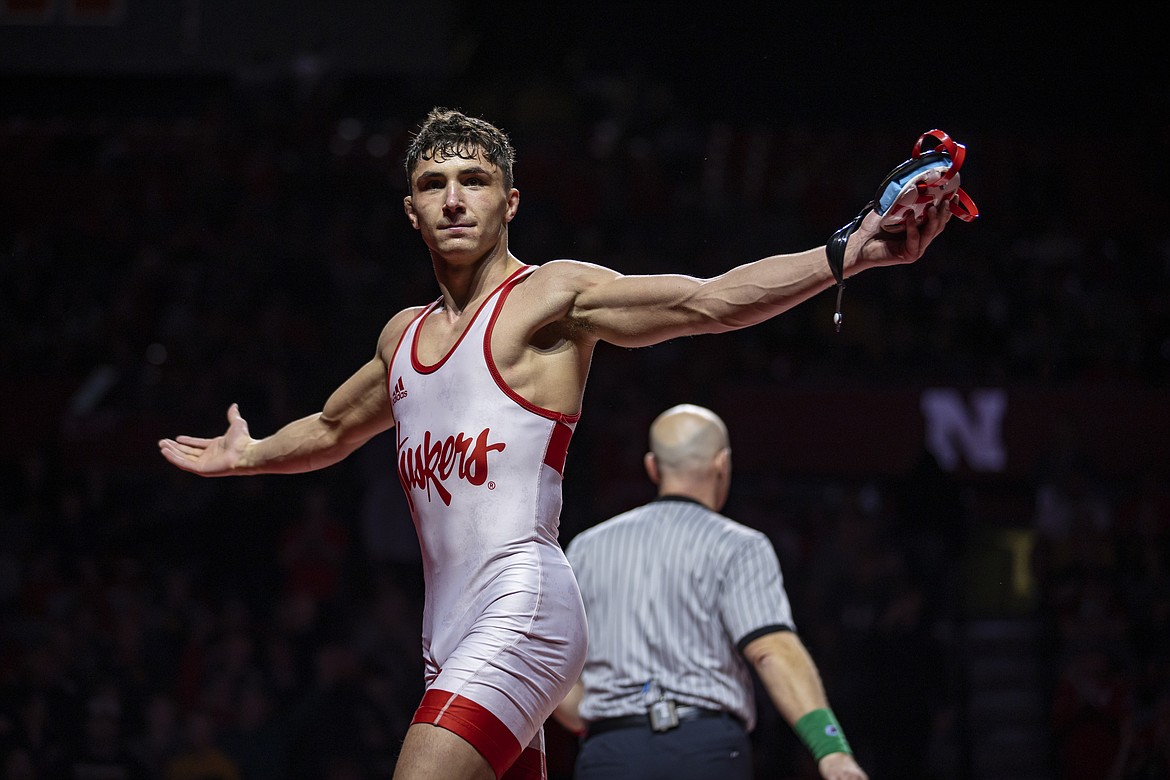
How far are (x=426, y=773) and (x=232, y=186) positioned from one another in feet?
31.9

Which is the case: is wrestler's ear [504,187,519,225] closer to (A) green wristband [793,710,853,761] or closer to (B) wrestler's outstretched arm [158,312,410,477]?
(B) wrestler's outstretched arm [158,312,410,477]

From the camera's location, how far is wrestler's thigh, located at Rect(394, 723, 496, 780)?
2.47m

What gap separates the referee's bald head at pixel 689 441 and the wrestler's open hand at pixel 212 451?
1420mm

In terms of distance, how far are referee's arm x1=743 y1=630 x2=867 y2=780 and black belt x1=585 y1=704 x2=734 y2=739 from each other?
0.24 m

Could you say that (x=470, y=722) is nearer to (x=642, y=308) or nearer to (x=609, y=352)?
(x=642, y=308)

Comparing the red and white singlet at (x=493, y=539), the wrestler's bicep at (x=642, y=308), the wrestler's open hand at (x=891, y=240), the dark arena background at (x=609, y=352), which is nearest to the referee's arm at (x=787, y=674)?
the red and white singlet at (x=493, y=539)

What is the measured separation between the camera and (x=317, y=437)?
137 inches

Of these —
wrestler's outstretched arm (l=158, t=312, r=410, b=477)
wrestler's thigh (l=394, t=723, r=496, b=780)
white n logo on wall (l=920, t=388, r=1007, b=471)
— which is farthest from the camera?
white n logo on wall (l=920, t=388, r=1007, b=471)

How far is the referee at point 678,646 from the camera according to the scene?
389 cm

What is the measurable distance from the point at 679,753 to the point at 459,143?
78.4 inches

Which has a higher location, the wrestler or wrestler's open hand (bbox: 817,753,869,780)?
the wrestler

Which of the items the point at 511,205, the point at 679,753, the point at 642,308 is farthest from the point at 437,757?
the point at 679,753

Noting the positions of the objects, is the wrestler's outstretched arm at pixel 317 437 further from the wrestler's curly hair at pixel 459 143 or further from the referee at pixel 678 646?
the referee at pixel 678 646

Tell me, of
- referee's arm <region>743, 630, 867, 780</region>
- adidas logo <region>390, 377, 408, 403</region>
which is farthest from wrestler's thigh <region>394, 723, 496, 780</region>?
referee's arm <region>743, 630, 867, 780</region>
